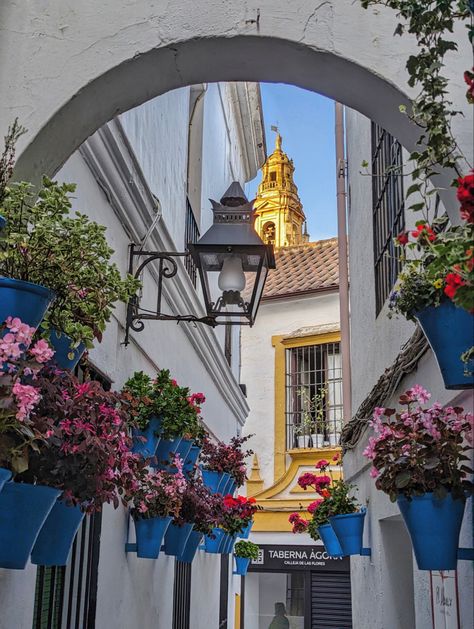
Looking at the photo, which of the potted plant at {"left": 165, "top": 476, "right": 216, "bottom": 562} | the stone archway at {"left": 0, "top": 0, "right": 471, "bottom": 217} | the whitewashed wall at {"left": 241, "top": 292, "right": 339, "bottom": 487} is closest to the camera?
the stone archway at {"left": 0, "top": 0, "right": 471, "bottom": 217}

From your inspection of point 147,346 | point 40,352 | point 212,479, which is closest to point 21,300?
point 40,352

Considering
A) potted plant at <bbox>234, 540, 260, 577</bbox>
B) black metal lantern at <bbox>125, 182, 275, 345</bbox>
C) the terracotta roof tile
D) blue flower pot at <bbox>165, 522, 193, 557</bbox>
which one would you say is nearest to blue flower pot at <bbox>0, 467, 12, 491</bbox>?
black metal lantern at <bbox>125, 182, 275, 345</bbox>

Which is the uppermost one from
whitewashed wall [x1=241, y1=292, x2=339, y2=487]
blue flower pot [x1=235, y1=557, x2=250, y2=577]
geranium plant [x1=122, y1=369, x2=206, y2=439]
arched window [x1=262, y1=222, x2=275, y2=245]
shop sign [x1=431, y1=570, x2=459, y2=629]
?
arched window [x1=262, y1=222, x2=275, y2=245]

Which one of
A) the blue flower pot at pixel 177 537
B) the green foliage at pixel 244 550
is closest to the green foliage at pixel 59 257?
the blue flower pot at pixel 177 537

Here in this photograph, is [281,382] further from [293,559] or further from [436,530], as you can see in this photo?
[436,530]

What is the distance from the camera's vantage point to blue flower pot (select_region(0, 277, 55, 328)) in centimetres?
207

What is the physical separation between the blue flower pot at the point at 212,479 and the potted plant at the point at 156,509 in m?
2.44

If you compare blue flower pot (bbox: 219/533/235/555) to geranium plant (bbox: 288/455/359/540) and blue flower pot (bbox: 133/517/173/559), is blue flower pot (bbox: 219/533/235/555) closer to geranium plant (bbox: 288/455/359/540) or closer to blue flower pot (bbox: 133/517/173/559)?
geranium plant (bbox: 288/455/359/540)

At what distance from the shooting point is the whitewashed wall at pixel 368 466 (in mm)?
3871

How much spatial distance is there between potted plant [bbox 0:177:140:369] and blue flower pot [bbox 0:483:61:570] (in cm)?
46

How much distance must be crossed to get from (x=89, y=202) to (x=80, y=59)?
62.5 inches

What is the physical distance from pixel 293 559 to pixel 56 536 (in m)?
12.2

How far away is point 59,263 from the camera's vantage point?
2271 mm

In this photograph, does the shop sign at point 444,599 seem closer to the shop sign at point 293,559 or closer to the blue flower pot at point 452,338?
the blue flower pot at point 452,338
